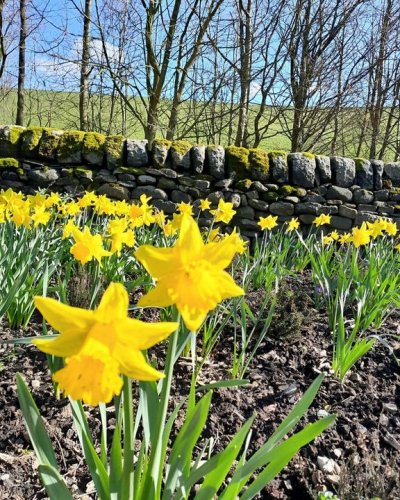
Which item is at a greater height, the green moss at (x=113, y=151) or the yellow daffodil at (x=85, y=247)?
the green moss at (x=113, y=151)

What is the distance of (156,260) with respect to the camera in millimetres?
683

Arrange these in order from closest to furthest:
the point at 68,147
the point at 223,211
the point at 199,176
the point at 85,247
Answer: the point at 85,247 < the point at 223,211 < the point at 68,147 < the point at 199,176

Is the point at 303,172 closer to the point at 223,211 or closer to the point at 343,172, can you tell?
the point at 343,172

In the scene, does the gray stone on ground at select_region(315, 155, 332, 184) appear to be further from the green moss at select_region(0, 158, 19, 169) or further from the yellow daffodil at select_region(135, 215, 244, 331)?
the yellow daffodil at select_region(135, 215, 244, 331)

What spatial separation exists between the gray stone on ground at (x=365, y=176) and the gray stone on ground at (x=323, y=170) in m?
0.42

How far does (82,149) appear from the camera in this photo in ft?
18.8

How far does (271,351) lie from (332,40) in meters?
8.60

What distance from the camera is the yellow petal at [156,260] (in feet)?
2.23

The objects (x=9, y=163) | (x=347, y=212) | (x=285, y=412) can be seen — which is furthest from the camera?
(x=347, y=212)

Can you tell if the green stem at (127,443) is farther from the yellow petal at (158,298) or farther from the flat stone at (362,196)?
the flat stone at (362,196)

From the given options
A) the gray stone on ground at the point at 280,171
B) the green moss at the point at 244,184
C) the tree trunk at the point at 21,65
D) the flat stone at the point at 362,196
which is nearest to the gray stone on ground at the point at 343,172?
the flat stone at the point at 362,196

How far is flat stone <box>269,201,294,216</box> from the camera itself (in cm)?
586

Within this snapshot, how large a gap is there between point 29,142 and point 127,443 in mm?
5503

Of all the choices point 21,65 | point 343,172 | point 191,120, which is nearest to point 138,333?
point 343,172
